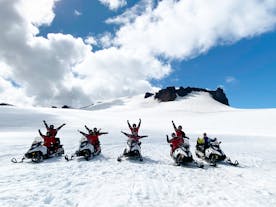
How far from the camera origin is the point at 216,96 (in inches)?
6560

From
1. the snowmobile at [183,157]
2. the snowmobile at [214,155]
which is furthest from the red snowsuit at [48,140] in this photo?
the snowmobile at [214,155]

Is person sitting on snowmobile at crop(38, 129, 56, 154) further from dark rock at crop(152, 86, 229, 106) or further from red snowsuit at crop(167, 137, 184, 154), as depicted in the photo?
dark rock at crop(152, 86, 229, 106)

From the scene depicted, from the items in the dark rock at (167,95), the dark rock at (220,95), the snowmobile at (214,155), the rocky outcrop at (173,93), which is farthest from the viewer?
the dark rock at (220,95)

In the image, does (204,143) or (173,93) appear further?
(173,93)

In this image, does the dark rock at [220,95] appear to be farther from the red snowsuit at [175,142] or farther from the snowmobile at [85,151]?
the snowmobile at [85,151]

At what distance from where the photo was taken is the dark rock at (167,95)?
5925 inches

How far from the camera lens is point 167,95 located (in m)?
153

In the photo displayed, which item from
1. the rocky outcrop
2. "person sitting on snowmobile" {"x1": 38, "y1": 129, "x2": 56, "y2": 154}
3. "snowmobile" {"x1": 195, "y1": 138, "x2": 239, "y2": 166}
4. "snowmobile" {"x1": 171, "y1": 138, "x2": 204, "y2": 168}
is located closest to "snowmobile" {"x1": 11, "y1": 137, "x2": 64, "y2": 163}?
"person sitting on snowmobile" {"x1": 38, "y1": 129, "x2": 56, "y2": 154}

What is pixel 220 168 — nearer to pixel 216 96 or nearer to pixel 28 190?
pixel 28 190

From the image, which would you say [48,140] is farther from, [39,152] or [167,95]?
[167,95]

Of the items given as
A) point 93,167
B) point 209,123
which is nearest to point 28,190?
point 93,167

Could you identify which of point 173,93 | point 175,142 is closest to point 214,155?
point 175,142

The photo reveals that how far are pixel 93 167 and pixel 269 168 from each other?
755 cm

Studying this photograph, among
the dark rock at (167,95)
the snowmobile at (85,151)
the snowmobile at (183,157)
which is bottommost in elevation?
the snowmobile at (183,157)
